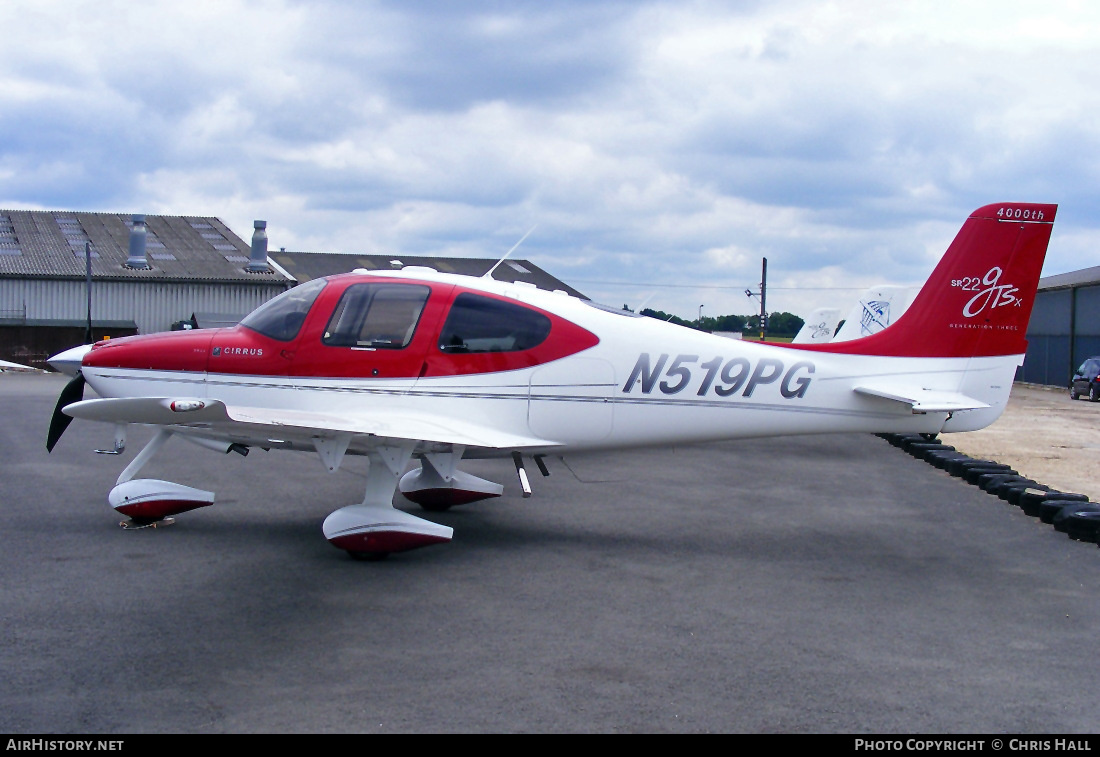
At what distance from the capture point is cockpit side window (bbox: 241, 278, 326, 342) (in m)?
8.49

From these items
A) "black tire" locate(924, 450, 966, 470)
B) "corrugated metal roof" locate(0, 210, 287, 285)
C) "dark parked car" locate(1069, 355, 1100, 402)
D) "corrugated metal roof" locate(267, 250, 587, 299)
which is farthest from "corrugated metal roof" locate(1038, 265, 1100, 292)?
"corrugated metal roof" locate(0, 210, 287, 285)

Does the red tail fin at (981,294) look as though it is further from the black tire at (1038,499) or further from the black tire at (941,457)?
the black tire at (941,457)

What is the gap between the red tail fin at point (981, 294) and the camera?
8703 millimetres

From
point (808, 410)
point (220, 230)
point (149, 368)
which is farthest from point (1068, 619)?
point (220, 230)

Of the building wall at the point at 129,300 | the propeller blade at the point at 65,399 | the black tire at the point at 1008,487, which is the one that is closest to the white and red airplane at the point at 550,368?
the propeller blade at the point at 65,399

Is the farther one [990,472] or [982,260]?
[990,472]

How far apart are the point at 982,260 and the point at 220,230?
48706 mm

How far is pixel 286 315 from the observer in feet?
28.1

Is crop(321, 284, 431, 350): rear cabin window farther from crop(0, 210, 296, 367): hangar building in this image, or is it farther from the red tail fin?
A: crop(0, 210, 296, 367): hangar building

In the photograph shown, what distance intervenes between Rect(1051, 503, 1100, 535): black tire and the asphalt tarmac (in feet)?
0.84

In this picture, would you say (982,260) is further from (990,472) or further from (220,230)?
(220,230)

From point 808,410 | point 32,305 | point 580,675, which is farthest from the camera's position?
point 32,305

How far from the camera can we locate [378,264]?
56875 mm

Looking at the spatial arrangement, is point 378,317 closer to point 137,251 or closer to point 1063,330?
point 137,251
